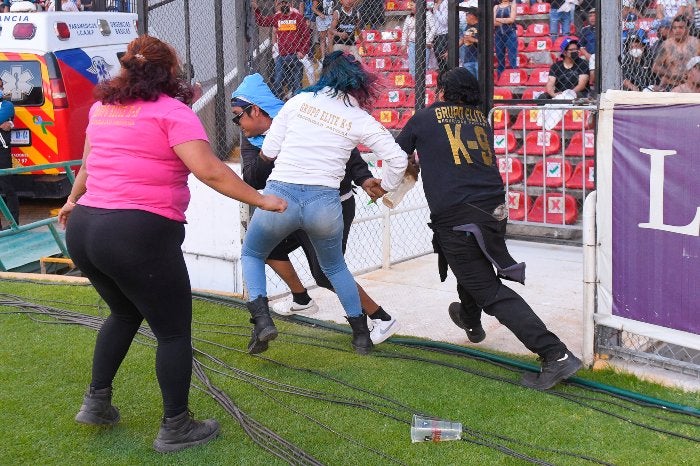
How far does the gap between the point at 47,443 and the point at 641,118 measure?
3.23m

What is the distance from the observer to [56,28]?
1157cm

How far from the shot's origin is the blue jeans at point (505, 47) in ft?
38.0

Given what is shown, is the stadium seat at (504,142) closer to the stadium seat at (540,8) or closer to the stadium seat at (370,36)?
the stadium seat at (370,36)

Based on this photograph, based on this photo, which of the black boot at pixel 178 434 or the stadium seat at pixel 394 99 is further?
the stadium seat at pixel 394 99

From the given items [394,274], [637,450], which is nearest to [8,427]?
[637,450]

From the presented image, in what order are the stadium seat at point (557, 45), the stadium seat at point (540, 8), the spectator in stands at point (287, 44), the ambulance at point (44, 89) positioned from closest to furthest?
1. the spectator in stands at point (287, 44)
2. the ambulance at point (44, 89)
3. the stadium seat at point (557, 45)
4. the stadium seat at point (540, 8)

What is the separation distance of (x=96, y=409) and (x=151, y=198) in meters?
1.05

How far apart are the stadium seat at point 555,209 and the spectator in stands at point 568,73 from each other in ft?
7.66

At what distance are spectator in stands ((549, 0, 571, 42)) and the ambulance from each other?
5921 mm

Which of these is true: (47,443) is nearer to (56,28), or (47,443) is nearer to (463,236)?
(463,236)

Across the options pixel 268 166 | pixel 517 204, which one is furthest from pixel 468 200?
pixel 517 204

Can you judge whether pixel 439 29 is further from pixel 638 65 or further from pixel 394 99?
pixel 638 65

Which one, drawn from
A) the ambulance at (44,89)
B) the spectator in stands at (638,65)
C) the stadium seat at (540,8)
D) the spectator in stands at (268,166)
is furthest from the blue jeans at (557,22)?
the spectator in stands at (268,166)

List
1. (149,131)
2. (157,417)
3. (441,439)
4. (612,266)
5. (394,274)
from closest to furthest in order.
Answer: (149,131), (441,439), (157,417), (612,266), (394,274)
